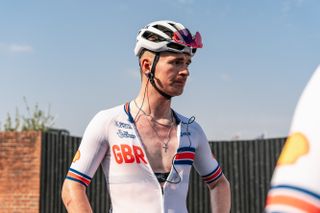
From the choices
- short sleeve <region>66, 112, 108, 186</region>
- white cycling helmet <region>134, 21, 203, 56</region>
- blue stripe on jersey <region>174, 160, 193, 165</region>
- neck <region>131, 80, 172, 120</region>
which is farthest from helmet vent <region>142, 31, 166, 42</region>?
blue stripe on jersey <region>174, 160, 193, 165</region>

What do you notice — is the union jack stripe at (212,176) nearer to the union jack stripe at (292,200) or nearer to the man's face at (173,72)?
the man's face at (173,72)

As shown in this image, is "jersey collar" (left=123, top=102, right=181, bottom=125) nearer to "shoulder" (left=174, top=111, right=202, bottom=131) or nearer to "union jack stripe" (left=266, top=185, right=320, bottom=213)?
"shoulder" (left=174, top=111, right=202, bottom=131)

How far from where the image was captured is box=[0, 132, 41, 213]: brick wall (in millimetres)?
12578

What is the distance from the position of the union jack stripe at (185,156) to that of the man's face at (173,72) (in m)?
0.33

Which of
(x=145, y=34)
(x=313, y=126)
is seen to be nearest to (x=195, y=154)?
(x=145, y=34)

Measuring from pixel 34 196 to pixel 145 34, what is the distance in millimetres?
9916

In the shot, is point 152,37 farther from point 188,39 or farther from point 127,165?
point 127,165

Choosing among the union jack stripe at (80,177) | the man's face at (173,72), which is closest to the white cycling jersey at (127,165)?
the union jack stripe at (80,177)

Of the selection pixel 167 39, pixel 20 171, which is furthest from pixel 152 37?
pixel 20 171

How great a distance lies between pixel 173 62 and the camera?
10.2 ft

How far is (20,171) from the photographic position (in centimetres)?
1270

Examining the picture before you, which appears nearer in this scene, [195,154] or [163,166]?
[163,166]

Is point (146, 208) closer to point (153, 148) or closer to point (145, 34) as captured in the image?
point (153, 148)

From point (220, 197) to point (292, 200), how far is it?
2.52 metres
